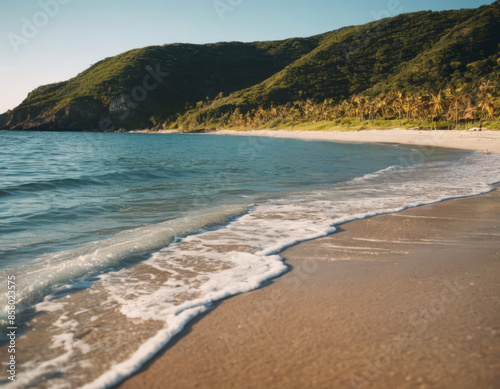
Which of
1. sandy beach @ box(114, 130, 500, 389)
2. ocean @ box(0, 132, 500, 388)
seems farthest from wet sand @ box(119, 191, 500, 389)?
ocean @ box(0, 132, 500, 388)

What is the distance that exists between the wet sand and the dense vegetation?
63.2 meters

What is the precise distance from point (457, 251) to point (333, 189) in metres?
7.53

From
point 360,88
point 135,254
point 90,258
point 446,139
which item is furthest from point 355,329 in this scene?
point 360,88

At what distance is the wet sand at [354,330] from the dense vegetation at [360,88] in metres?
63.2

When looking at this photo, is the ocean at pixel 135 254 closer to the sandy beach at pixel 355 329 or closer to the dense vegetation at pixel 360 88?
the sandy beach at pixel 355 329

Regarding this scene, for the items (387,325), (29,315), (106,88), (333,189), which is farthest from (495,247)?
(106,88)

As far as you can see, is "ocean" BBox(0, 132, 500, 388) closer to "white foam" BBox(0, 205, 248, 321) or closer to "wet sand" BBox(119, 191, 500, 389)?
"white foam" BBox(0, 205, 248, 321)

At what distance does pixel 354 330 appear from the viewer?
3082 millimetres

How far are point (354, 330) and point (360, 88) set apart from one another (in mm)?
156465

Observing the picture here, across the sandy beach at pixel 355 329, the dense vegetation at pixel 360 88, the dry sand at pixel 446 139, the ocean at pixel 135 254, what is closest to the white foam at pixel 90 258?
the ocean at pixel 135 254

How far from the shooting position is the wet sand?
8.25ft

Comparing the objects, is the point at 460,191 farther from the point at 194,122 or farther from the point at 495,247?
the point at 194,122

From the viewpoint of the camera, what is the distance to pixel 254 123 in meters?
146

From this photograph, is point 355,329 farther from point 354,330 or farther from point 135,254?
point 135,254
